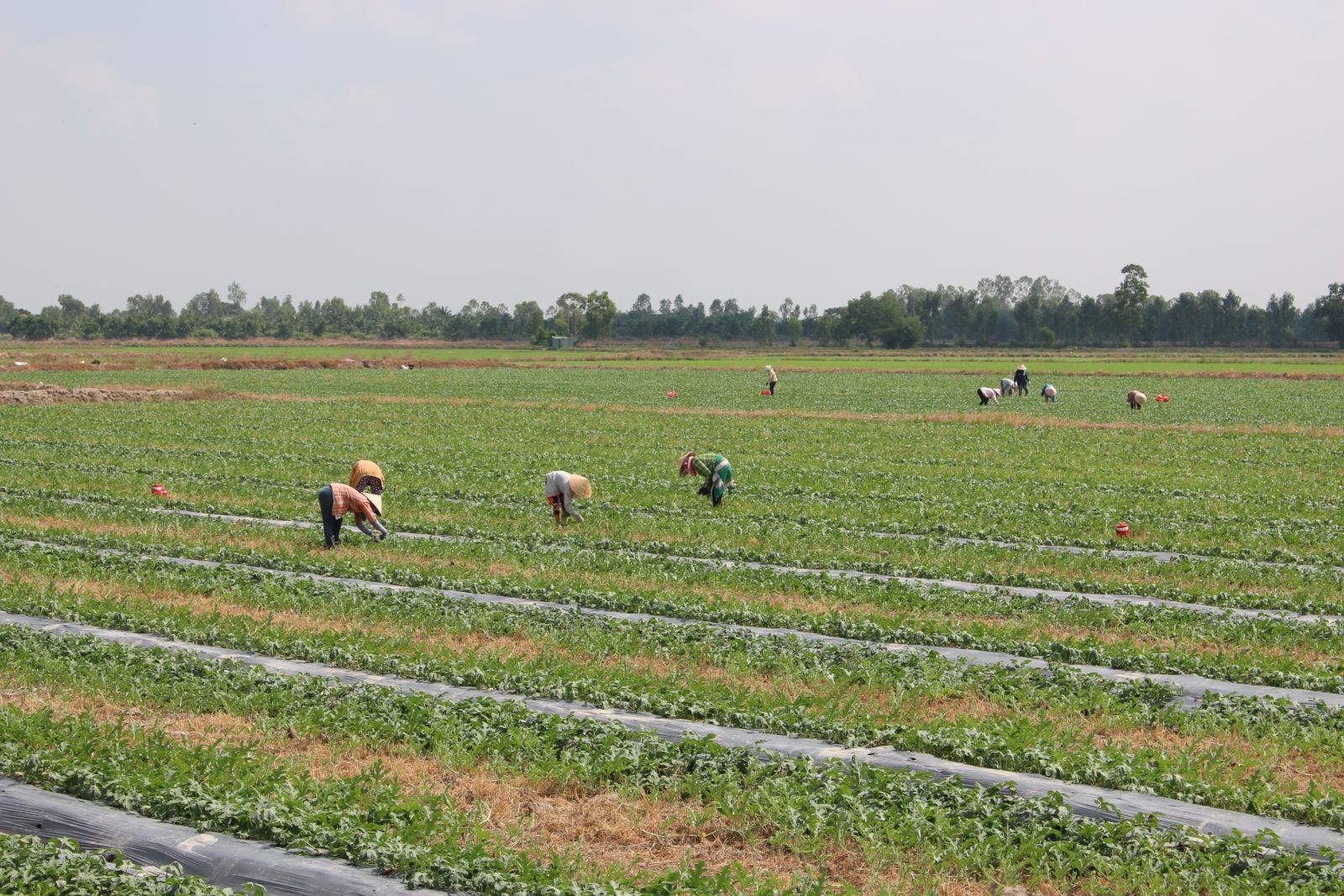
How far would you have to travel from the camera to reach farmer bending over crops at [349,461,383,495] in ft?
64.2

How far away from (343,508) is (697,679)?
901cm

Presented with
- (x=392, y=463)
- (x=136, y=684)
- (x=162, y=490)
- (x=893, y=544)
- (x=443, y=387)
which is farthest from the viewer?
(x=443, y=387)

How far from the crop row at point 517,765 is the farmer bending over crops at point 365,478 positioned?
909 centimetres

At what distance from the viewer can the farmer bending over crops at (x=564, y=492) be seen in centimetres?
1997

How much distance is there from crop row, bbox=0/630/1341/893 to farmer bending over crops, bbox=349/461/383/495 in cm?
909

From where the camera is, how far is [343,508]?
18031 millimetres

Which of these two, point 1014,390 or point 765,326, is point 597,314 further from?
point 1014,390

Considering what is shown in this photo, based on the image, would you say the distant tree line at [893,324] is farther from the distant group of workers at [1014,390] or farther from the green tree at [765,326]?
the distant group of workers at [1014,390]

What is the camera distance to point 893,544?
1881cm

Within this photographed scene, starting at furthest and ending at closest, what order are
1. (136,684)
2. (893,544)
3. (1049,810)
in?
(893,544) → (136,684) → (1049,810)

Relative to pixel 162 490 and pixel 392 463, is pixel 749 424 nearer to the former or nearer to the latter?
pixel 392 463

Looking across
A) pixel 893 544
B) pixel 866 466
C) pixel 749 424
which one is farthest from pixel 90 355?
pixel 893 544

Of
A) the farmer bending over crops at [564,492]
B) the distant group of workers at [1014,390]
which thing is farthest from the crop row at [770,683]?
the distant group of workers at [1014,390]

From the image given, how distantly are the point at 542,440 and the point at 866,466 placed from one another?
1118 cm
